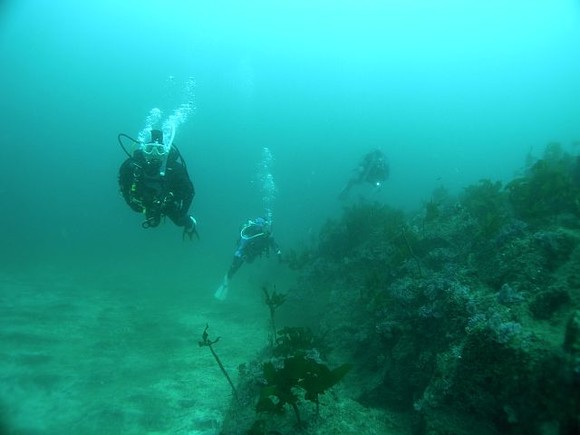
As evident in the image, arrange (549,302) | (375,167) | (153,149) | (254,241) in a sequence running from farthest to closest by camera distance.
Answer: (375,167) < (254,241) < (153,149) < (549,302)

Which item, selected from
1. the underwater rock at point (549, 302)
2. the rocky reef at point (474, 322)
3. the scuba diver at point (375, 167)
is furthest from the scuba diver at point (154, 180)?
the scuba diver at point (375, 167)

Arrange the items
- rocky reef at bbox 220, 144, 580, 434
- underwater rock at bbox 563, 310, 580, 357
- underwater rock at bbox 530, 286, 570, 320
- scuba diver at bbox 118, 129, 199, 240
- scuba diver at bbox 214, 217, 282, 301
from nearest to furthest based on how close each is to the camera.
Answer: underwater rock at bbox 563, 310, 580, 357
rocky reef at bbox 220, 144, 580, 434
underwater rock at bbox 530, 286, 570, 320
scuba diver at bbox 118, 129, 199, 240
scuba diver at bbox 214, 217, 282, 301

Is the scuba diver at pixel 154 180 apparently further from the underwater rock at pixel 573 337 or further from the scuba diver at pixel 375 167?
the scuba diver at pixel 375 167

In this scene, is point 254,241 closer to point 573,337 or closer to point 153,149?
point 153,149

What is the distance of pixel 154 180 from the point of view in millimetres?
7539

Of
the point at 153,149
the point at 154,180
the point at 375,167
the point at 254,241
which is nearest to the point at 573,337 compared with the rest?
the point at 154,180

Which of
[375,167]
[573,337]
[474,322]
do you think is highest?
[375,167]

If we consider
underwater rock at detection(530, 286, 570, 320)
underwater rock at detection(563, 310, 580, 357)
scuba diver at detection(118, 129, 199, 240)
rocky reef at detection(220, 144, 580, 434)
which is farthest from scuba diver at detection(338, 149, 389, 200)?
underwater rock at detection(563, 310, 580, 357)

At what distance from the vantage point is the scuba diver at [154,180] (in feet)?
24.5

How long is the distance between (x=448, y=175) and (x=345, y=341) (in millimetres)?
53591

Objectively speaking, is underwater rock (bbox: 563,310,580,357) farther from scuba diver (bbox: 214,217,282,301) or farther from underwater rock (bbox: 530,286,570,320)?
scuba diver (bbox: 214,217,282,301)

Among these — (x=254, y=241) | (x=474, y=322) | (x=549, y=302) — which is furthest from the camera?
(x=254, y=241)

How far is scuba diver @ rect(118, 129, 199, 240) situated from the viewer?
294 inches

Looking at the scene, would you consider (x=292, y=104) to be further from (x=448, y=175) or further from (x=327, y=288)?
(x=327, y=288)
